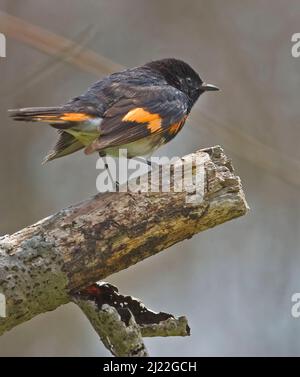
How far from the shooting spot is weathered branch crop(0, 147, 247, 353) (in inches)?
136

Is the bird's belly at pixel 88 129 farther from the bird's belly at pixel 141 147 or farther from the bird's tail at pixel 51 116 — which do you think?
the bird's belly at pixel 141 147

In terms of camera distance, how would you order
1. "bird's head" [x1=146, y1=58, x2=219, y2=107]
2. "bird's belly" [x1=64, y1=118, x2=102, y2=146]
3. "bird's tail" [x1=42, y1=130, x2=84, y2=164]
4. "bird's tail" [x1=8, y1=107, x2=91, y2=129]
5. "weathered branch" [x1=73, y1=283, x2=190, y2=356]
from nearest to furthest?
"weathered branch" [x1=73, y1=283, x2=190, y2=356] < "bird's tail" [x1=8, y1=107, x2=91, y2=129] < "bird's belly" [x1=64, y1=118, x2=102, y2=146] < "bird's tail" [x1=42, y1=130, x2=84, y2=164] < "bird's head" [x1=146, y1=58, x2=219, y2=107]

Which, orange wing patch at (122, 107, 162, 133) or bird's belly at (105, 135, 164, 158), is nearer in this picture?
orange wing patch at (122, 107, 162, 133)

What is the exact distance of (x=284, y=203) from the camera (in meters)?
7.05

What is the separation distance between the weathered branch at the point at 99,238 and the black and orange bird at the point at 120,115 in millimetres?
366

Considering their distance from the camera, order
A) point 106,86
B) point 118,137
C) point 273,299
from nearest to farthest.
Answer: point 118,137 → point 106,86 → point 273,299

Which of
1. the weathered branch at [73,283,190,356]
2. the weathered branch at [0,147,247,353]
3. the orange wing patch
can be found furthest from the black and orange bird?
the weathered branch at [73,283,190,356]

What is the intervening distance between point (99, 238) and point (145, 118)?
0.95 m

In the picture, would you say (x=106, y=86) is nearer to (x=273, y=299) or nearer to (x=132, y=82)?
(x=132, y=82)

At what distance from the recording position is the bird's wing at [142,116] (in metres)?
4.04

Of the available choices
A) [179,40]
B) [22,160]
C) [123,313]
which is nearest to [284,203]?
[179,40]

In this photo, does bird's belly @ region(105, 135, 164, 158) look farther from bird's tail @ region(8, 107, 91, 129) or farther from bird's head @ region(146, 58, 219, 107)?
bird's head @ region(146, 58, 219, 107)

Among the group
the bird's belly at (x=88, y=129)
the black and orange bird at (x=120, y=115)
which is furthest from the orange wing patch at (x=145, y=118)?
the bird's belly at (x=88, y=129)

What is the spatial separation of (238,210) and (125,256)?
543 mm
